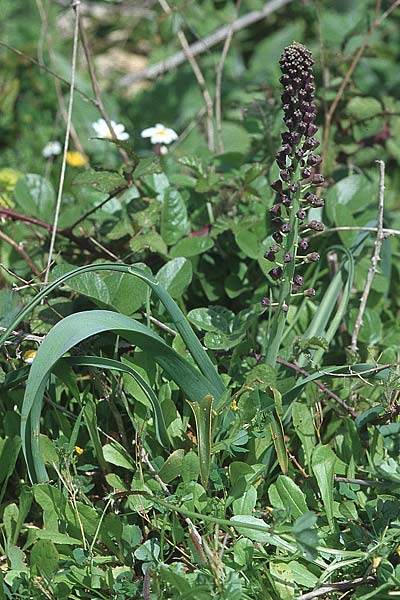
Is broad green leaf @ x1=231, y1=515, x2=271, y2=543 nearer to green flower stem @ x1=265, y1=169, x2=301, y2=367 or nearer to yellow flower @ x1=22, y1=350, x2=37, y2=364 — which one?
green flower stem @ x1=265, y1=169, x2=301, y2=367

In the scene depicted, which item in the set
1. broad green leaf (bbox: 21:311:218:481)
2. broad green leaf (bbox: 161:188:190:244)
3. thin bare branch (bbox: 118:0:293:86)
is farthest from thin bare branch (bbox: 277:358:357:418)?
thin bare branch (bbox: 118:0:293:86)

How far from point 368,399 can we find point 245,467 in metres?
0.47

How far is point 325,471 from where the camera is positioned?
192 cm

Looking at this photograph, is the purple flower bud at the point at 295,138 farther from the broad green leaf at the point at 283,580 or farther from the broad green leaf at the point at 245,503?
the broad green leaf at the point at 283,580

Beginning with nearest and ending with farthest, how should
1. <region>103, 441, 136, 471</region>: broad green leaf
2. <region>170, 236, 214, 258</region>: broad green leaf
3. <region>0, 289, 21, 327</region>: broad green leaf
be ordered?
1. <region>103, 441, 136, 471</region>: broad green leaf
2. <region>0, 289, 21, 327</region>: broad green leaf
3. <region>170, 236, 214, 258</region>: broad green leaf

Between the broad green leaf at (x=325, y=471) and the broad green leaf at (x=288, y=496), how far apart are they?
57 millimetres

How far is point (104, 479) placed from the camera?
208 cm

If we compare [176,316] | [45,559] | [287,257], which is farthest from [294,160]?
[45,559]

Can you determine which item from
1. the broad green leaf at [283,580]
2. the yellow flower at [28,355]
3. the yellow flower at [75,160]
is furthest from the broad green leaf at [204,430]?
the yellow flower at [75,160]

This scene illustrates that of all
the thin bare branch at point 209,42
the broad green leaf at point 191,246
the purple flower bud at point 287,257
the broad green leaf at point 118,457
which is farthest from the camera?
the thin bare branch at point 209,42

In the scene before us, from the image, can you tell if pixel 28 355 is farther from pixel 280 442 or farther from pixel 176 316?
pixel 280 442

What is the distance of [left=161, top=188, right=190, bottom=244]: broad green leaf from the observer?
2391 mm

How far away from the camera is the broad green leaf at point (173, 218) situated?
2391 millimetres

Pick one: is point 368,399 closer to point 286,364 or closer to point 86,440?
point 286,364
